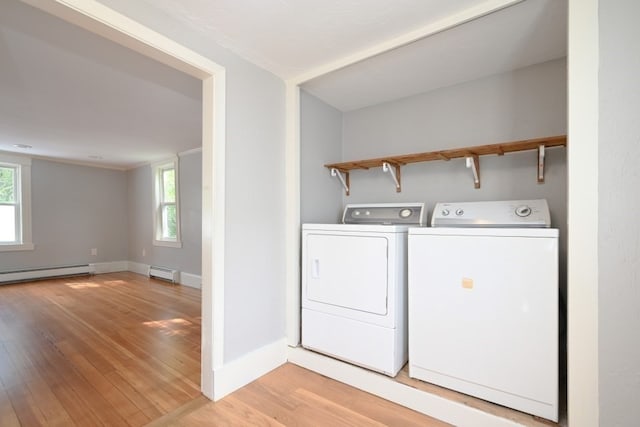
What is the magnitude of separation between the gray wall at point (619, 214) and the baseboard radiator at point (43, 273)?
7.16 metres

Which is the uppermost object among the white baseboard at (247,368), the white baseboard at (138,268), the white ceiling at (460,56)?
the white ceiling at (460,56)

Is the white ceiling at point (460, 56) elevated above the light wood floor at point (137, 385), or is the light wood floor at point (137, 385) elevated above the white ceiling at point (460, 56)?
the white ceiling at point (460, 56)

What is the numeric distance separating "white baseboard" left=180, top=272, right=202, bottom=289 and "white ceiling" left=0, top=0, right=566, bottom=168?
259 centimetres

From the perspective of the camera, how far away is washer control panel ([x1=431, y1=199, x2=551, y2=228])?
63.2 inches

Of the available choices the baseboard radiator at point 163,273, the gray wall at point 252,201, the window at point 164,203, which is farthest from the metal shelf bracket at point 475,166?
the window at point 164,203

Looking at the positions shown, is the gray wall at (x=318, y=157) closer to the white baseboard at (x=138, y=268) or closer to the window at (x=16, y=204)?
the white baseboard at (x=138, y=268)

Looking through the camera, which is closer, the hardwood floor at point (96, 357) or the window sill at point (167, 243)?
the hardwood floor at point (96, 357)

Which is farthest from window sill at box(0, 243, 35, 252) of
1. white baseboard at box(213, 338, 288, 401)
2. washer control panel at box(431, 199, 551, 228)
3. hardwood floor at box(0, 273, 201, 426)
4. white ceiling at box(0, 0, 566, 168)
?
washer control panel at box(431, 199, 551, 228)

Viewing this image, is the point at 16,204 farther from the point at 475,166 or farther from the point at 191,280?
the point at 475,166

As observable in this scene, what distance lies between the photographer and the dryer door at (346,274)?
1.78 m

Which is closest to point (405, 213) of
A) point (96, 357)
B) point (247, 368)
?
point (247, 368)

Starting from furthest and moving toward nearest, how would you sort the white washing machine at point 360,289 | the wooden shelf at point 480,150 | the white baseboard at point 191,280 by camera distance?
the white baseboard at point 191,280, the white washing machine at point 360,289, the wooden shelf at point 480,150

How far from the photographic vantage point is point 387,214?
2.17m

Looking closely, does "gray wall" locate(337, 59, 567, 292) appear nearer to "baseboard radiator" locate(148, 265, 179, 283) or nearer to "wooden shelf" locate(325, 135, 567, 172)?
"wooden shelf" locate(325, 135, 567, 172)
